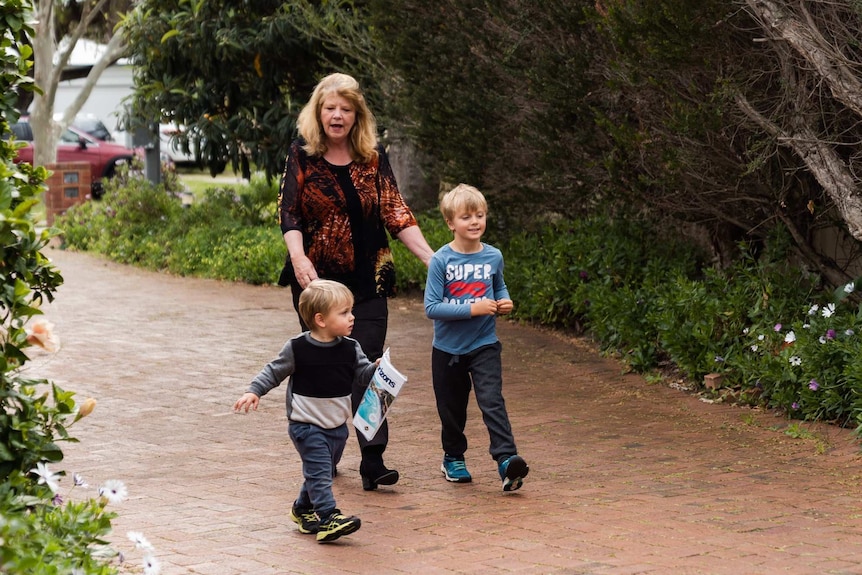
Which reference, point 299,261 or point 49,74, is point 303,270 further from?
point 49,74

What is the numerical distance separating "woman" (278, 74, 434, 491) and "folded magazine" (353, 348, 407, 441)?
0.39 meters

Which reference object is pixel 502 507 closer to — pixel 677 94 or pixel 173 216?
pixel 677 94

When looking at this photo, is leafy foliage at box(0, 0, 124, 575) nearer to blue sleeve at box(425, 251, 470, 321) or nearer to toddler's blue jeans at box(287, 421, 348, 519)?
toddler's blue jeans at box(287, 421, 348, 519)

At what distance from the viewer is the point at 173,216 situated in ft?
53.5

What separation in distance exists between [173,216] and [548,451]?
34.1 feet

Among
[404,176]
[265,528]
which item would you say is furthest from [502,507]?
[404,176]

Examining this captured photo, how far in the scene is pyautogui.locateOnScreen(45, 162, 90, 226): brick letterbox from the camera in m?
A: 19.4

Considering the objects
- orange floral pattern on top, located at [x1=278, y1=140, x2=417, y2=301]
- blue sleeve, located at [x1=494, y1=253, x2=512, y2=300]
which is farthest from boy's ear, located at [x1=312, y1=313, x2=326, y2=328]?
blue sleeve, located at [x1=494, y1=253, x2=512, y2=300]

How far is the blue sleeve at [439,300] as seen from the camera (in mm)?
6004

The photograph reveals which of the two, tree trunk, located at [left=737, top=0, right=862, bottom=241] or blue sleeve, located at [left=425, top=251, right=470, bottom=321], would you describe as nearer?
blue sleeve, located at [left=425, top=251, right=470, bottom=321]

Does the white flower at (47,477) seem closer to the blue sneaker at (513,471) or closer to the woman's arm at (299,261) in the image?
the woman's arm at (299,261)

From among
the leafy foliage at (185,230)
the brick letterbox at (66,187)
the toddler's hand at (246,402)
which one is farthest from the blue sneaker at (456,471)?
the brick letterbox at (66,187)

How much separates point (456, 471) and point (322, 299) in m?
1.34

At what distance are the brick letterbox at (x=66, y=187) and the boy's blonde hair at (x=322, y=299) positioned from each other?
14.7 meters
